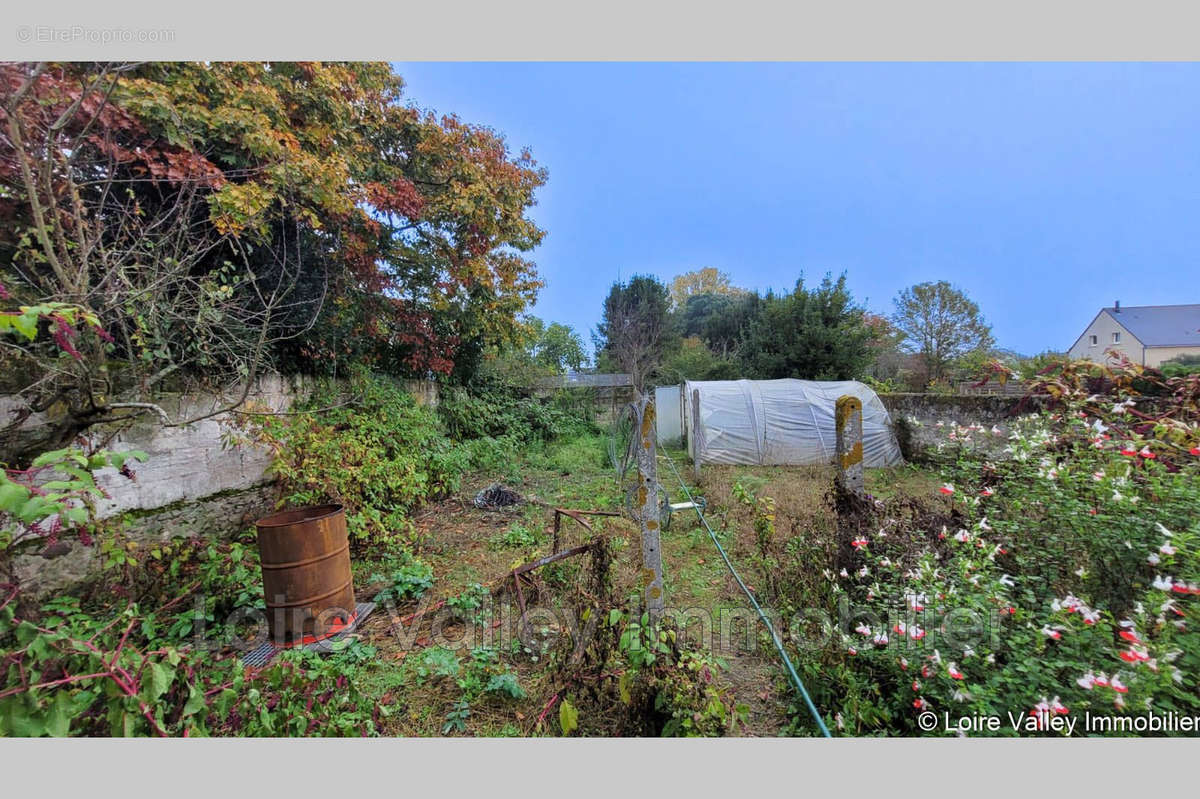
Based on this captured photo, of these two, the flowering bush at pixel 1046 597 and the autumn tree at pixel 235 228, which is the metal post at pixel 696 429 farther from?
the flowering bush at pixel 1046 597

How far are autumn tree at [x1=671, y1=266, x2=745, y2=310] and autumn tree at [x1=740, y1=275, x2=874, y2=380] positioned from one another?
1278 centimetres

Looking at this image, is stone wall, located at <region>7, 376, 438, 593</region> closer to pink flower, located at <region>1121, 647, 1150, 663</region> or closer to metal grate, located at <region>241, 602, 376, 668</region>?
metal grate, located at <region>241, 602, 376, 668</region>

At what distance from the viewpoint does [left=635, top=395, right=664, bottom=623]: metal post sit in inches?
83.0

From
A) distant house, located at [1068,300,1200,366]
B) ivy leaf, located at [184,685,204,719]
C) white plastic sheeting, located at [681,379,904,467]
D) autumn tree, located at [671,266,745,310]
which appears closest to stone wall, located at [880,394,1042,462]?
white plastic sheeting, located at [681,379,904,467]

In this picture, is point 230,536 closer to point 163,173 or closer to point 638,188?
point 163,173

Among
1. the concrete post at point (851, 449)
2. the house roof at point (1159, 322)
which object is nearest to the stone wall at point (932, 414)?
the concrete post at point (851, 449)

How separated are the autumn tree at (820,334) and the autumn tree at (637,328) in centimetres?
519

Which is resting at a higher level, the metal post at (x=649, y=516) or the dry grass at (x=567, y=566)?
the metal post at (x=649, y=516)

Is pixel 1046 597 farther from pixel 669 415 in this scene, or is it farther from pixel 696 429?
pixel 669 415

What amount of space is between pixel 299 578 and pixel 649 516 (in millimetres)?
2211

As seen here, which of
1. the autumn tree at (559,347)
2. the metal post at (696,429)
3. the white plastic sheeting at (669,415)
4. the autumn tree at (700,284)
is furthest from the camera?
the autumn tree at (700,284)

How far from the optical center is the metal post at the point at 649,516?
2.11 m

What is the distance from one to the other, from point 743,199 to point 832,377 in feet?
17.8
